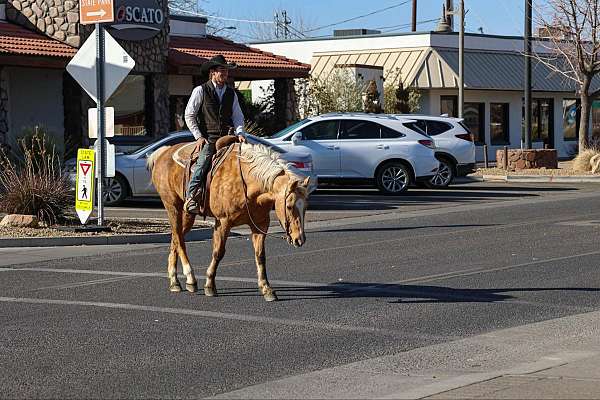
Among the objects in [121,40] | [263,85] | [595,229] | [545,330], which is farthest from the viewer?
[263,85]

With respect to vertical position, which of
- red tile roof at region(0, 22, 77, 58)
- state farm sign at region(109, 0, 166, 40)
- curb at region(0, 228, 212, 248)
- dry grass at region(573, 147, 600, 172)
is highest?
state farm sign at region(109, 0, 166, 40)

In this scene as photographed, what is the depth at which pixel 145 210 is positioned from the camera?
22859 mm

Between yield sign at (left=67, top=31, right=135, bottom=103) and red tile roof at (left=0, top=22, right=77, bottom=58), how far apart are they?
25.7ft

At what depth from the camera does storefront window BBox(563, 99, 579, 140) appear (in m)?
51.4

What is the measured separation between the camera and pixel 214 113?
474 inches

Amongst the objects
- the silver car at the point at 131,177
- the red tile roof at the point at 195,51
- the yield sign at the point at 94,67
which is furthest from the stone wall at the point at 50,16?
the yield sign at the point at 94,67

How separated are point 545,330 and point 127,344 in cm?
367

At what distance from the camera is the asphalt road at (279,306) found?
332 inches

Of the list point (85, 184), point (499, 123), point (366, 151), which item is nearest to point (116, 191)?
point (85, 184)

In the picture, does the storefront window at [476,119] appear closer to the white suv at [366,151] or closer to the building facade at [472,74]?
the building facade at [472,74]

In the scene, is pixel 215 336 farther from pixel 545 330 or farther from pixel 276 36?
pixel 276 36

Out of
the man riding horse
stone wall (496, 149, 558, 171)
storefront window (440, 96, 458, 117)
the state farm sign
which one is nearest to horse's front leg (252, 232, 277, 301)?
the man riding horse

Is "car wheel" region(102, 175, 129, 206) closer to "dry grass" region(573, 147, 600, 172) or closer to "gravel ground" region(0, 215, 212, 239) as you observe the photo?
"gravel ground" region(0, 215, 212, 239)

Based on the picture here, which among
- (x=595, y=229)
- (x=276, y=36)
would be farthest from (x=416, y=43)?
(x=276, y=36)
